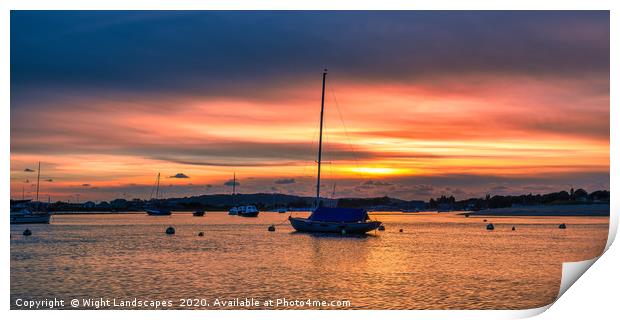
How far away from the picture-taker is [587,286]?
1486 centimetres

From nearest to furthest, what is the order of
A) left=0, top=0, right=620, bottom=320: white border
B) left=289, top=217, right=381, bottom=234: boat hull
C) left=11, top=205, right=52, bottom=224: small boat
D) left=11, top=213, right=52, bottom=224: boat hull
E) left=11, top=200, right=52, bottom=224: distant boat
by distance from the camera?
left=0, top=0, right=620, bottom=320: white border, left=289, top=217, right=381, bottom=234: boat hull, left=11, top=200, right=52, bottom=224: distant boat, left=11, top=205, right=52, bottom=224: small boat, left=11, top=213, right=52, bottom=224: boat hull

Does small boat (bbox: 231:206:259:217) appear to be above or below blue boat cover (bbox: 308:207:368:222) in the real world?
below

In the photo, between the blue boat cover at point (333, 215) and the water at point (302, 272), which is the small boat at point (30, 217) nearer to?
the water at point (302, 272)

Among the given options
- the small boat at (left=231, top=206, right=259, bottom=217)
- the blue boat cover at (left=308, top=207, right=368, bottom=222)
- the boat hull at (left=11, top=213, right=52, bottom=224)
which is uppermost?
the blue boat cover at (left=308, top=207, right=368, bottom=222)

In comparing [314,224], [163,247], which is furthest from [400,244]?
[163,247]

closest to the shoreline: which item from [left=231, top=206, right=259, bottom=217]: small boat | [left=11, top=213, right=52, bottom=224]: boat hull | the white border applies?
[left=231, top=206, right=259, bottom=217]: small boat

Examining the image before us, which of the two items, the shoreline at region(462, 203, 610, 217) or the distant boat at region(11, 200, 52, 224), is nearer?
the distant boat at region(11, 200, 52, 224)

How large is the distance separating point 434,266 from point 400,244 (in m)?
13.4

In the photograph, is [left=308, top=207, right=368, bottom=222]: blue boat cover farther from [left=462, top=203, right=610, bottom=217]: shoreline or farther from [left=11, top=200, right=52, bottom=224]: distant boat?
[left=462, top=203, right=610, bottom=217]: shoreline
